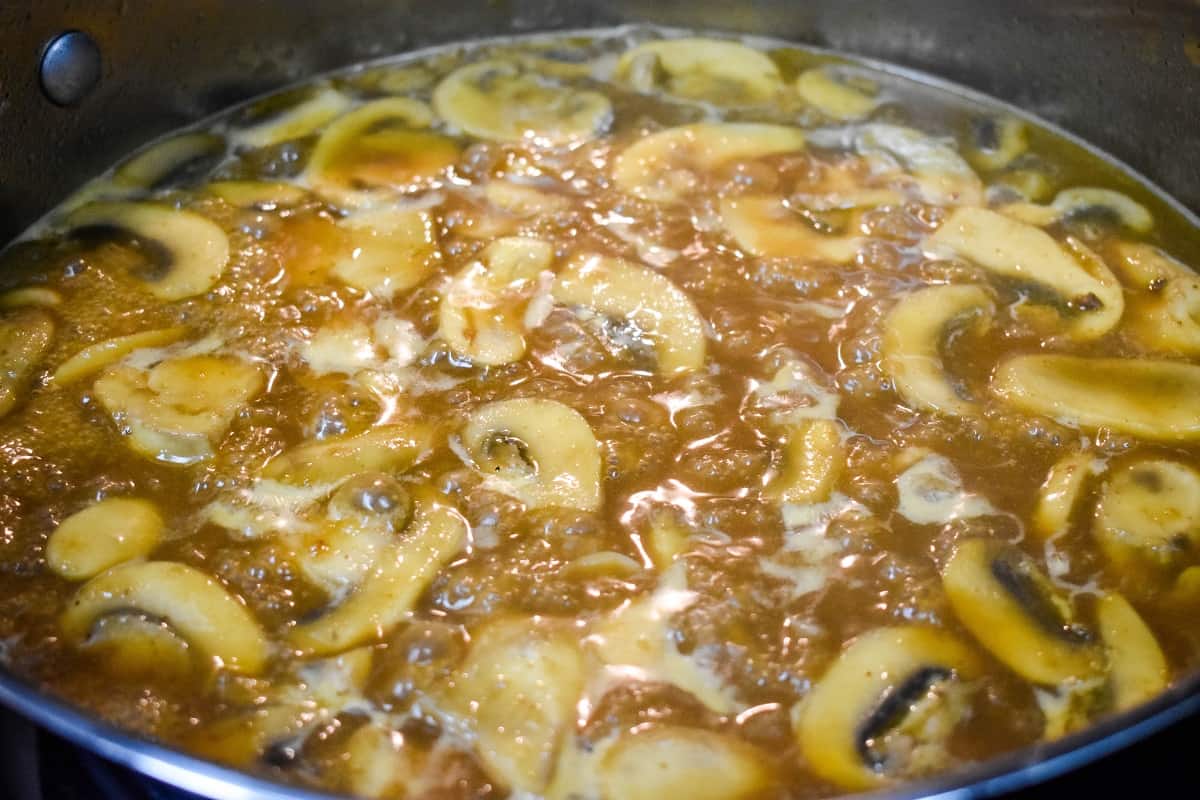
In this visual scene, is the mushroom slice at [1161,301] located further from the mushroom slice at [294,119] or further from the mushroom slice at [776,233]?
the mushroom slice at [294,119]

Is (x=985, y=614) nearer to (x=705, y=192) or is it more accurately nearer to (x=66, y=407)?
(x=705, y=192)

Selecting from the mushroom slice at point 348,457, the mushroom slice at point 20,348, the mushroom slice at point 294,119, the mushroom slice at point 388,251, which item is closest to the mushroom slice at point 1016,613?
the mushroom slice at point 348,457

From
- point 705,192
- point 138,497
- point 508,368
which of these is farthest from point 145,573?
point 705,192

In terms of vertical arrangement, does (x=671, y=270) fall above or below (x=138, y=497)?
above

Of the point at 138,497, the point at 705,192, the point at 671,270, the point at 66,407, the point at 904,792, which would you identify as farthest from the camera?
the point at 705,192

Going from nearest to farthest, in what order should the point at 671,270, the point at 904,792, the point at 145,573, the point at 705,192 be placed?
the point at 904,792, the point at 145,573, the point at 671,270, the point at 705,192

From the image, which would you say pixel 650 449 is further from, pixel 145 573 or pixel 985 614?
pixel 145 573

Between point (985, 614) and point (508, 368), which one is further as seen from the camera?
point (508, 368)
